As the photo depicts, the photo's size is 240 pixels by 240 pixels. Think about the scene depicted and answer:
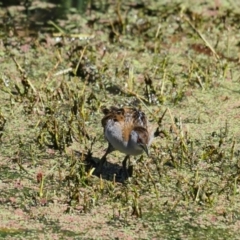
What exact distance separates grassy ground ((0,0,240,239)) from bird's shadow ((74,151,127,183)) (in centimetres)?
Result: 1

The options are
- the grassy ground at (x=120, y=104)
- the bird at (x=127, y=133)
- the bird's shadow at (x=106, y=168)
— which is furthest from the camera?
the bird's shadow at (x=106, y=168)

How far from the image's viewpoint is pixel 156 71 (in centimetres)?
878

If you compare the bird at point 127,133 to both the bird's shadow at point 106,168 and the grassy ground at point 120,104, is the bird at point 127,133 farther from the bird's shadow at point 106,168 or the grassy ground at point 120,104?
the grassy ground at point 120,104

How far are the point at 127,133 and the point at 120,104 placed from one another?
151 cm

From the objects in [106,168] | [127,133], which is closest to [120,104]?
[106,168]

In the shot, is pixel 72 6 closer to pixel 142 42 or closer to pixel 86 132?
pixel 142 42

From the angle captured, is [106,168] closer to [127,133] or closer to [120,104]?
[127,133]

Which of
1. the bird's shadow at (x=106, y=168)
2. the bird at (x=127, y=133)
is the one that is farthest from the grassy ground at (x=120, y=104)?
the bird at (x=127, y=133)

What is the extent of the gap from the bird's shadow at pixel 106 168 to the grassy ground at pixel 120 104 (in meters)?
0.01

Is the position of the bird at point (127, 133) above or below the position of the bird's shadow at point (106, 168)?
above

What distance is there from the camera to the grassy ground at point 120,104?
622 centimetres

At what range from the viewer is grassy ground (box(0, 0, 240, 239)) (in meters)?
6.22

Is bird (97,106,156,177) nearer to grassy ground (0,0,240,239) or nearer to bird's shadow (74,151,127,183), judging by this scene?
bird's shadow (74,151,127,183)

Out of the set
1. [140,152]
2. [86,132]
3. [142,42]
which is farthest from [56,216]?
[142,42]
